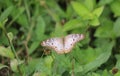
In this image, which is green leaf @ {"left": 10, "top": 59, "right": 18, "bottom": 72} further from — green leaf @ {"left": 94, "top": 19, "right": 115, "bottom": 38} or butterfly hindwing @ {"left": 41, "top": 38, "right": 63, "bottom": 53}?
green leaf @ {"left": 94, "top": 19, "right": 115, "bottom": 38}

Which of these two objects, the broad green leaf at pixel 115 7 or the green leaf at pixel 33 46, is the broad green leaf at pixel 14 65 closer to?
the green leaf at pixel 33 46

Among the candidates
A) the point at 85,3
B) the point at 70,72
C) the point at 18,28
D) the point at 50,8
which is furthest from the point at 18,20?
the point at 70,72

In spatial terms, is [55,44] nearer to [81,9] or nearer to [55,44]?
[55,44]

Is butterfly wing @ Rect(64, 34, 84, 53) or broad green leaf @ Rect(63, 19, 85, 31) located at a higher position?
butterfly wing @ Rect(64, 34, 84, 53)

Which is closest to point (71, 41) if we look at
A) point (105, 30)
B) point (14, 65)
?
point (14, 65)

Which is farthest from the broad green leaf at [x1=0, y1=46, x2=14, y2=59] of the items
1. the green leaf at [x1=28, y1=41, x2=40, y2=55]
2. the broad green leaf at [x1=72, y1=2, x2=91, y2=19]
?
the broad green leaf at [x1=72, y1=2, x2=91, y2=19]

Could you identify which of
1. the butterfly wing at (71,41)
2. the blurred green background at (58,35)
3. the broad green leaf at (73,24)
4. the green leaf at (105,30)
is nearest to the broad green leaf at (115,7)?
the blurred green background at (58,35)
